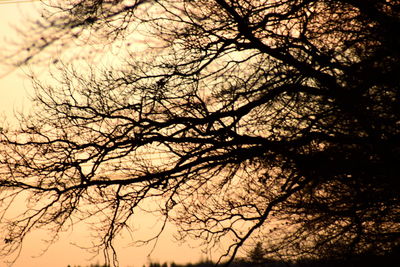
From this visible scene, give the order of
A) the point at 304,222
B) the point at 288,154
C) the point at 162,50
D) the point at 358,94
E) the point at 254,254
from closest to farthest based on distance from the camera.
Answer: the point at 358,94, the point at 288,154, the point at 162,50, the point at 304,222, the point at 254,254

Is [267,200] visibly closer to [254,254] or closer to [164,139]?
[254,254]

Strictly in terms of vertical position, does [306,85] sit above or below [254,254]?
above

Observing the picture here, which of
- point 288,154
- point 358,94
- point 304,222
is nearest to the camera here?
point 358,94

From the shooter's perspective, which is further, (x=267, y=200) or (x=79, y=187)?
(x=267, y=200)

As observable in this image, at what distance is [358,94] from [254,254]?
4136mm

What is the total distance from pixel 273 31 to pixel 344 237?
164 inches

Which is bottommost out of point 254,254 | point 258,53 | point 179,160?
point 254,254

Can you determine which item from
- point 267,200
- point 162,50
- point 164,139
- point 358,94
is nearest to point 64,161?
point 164,139

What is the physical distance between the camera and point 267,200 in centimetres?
958

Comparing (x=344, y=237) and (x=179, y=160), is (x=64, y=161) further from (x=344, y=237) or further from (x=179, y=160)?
(x=344, y=237)

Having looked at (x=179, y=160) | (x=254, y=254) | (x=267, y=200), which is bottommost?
(x=254, y=254)

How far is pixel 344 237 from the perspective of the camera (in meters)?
9.71

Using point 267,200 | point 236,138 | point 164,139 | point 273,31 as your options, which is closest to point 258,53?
point 273,31

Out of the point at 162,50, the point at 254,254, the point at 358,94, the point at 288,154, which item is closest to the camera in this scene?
the point at 358,94
